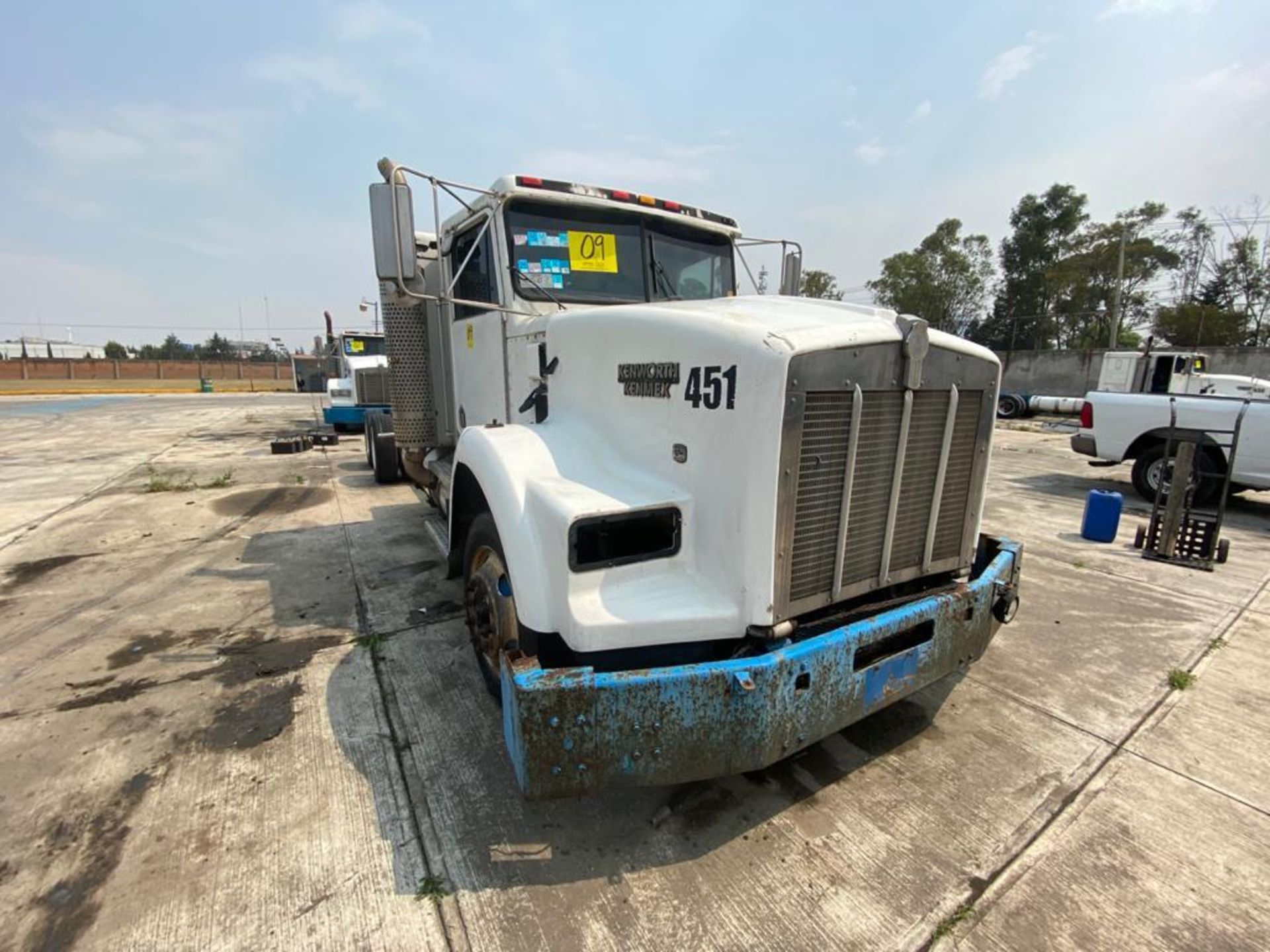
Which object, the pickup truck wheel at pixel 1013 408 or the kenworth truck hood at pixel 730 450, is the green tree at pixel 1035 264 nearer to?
the pickup truck wheel at pixel 1013 408

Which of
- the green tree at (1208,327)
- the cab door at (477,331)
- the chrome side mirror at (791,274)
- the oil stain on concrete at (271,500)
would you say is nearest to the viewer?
the cab door at (477,331)

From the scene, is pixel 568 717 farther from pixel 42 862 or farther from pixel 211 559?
pixel 211 559

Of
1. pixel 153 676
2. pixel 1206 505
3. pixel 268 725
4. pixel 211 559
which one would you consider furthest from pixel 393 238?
pixel 1206 505

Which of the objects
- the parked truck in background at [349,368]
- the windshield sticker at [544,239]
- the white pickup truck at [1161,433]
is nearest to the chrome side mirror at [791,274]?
the windshield sticker at [544,239]

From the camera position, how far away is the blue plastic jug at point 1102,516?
5.82 meters

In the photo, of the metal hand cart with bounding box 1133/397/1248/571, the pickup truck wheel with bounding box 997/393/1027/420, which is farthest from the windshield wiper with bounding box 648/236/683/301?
the pickup truck wheel with bounding box 997/393/1027/420

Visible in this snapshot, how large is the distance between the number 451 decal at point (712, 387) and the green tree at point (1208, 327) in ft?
127

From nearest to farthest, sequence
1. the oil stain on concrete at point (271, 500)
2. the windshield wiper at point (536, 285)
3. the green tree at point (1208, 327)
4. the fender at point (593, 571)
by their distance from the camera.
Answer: the fender at point (593, 571) → the windshield wiper at point (536, 285) → the oil stain on concrete at point (271, 500) → the green tree at point (1208, 327)

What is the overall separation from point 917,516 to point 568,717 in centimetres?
170

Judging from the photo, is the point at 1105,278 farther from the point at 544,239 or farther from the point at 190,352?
the point at 190,352

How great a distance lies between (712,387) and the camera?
2.15 metres

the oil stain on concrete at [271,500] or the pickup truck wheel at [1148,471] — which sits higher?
the pickup truck wheel at [1148,471]

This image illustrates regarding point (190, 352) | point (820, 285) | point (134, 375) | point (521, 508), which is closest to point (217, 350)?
point (190, 352)

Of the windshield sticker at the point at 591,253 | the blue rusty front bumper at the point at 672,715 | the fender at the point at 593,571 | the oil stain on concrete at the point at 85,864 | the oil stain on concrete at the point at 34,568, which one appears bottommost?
the oil stain on concrete at the point at 34,568
